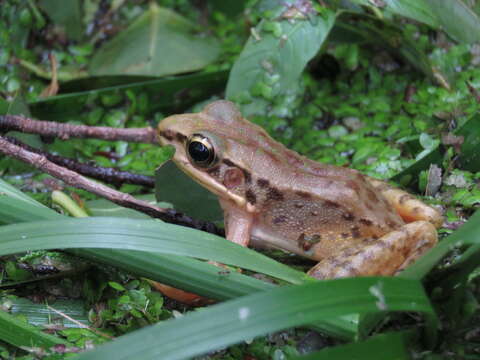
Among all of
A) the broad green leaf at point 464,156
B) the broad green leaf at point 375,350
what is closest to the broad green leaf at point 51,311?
the broad green leaf at point 375,350

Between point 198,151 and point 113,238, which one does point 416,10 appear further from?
point 113,238

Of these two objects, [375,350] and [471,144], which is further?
[471,144]

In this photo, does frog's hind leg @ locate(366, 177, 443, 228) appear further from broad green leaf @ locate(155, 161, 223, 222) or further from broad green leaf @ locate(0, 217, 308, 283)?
broad green leaf @ locate(0, 217, 308, 283)

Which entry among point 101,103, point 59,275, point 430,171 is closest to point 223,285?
point 59,275

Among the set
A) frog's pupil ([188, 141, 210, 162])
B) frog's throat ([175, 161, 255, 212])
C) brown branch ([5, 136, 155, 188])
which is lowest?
brown branch ([5, 136, 155, 188])

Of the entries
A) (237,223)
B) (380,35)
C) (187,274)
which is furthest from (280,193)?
(380,35)

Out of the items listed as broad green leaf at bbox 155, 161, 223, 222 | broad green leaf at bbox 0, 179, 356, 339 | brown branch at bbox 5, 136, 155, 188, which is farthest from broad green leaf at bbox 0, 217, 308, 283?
brown branch at bbox 5, 136, 155, 188

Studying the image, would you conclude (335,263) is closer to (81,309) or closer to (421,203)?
(421,203)
